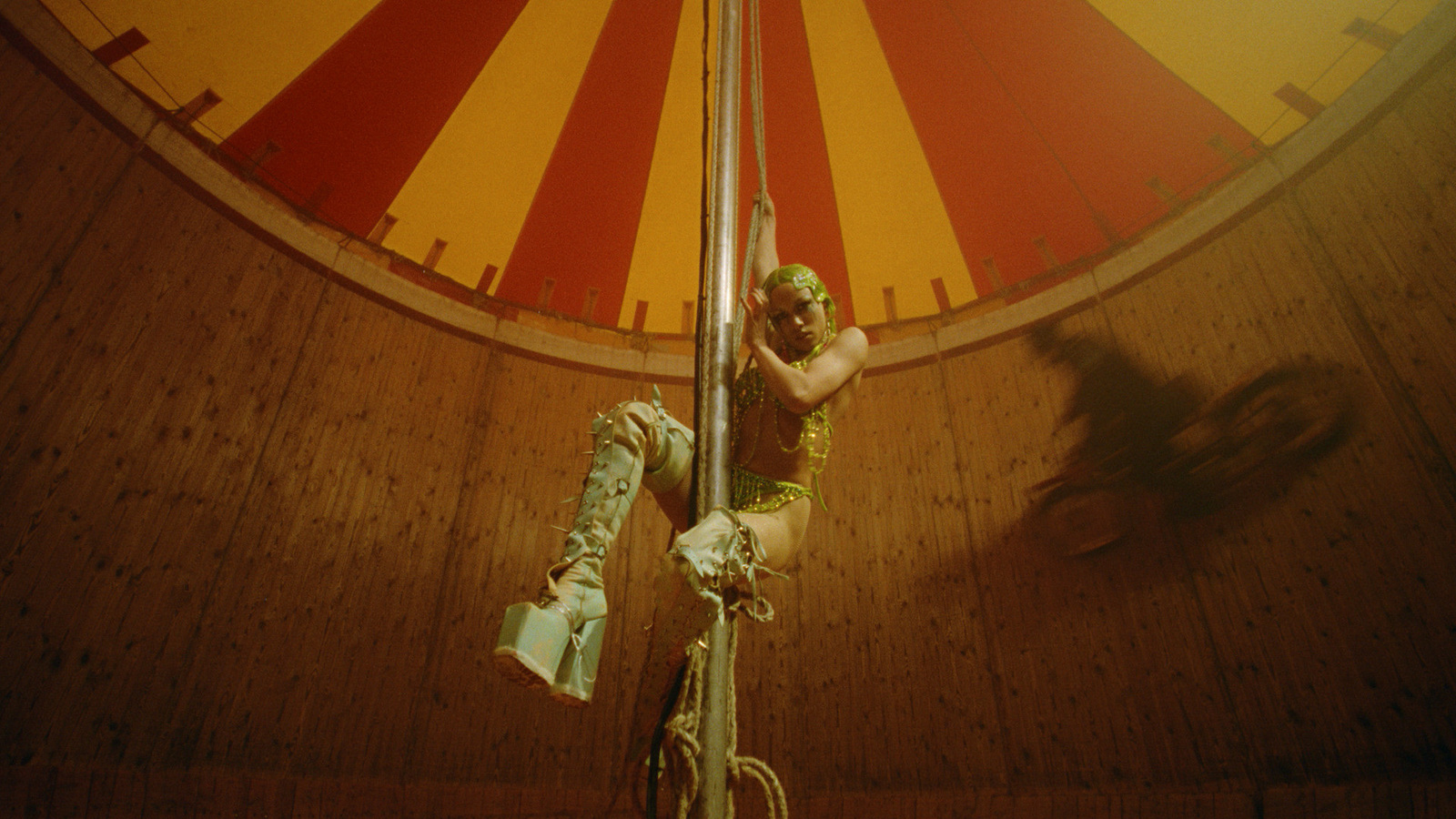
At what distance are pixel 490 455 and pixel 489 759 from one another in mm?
1607

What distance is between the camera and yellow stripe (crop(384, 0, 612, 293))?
12.0 feet

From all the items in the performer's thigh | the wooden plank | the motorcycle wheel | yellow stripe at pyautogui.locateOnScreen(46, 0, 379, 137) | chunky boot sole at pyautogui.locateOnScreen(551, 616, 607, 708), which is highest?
yellow stripe at pyautogui.locateOnScreen(46, 0, 379, 137)

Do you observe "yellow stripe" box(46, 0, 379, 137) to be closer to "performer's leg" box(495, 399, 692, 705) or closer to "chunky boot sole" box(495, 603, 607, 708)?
"performer's leg" box(495, 399, 692, 705)

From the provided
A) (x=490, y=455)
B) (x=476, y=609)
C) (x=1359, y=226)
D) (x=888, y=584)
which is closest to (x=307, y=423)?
(x=490, y=455)

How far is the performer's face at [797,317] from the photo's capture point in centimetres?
145

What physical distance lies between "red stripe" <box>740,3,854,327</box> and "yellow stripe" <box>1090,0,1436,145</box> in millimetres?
1597

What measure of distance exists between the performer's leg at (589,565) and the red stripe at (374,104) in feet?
10.6

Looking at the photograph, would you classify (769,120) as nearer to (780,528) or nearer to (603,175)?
(603,175)

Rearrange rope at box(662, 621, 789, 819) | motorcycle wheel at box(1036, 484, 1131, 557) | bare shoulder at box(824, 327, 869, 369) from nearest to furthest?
1. rope at box(662, 621, 789, 819)
2. bare shoulder at box(824, 327, 869, 369)
3. motorcycle wheel at box(1036, 484, 1131, 557)

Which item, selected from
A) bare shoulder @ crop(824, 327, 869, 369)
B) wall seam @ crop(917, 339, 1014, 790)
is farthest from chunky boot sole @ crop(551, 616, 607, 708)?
wall seam @ crop(917, 339, 1014, 790)

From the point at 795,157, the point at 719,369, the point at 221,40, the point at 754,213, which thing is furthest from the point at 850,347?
the point at 221,40

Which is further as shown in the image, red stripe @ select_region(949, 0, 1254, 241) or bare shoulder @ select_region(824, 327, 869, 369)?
red stripe @ select_region(949, 0, 1254, 241)

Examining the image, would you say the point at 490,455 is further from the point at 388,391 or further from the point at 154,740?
the point at 154,740

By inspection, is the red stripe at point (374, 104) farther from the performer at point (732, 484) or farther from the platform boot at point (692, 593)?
the platform boot at point (692, 593)
